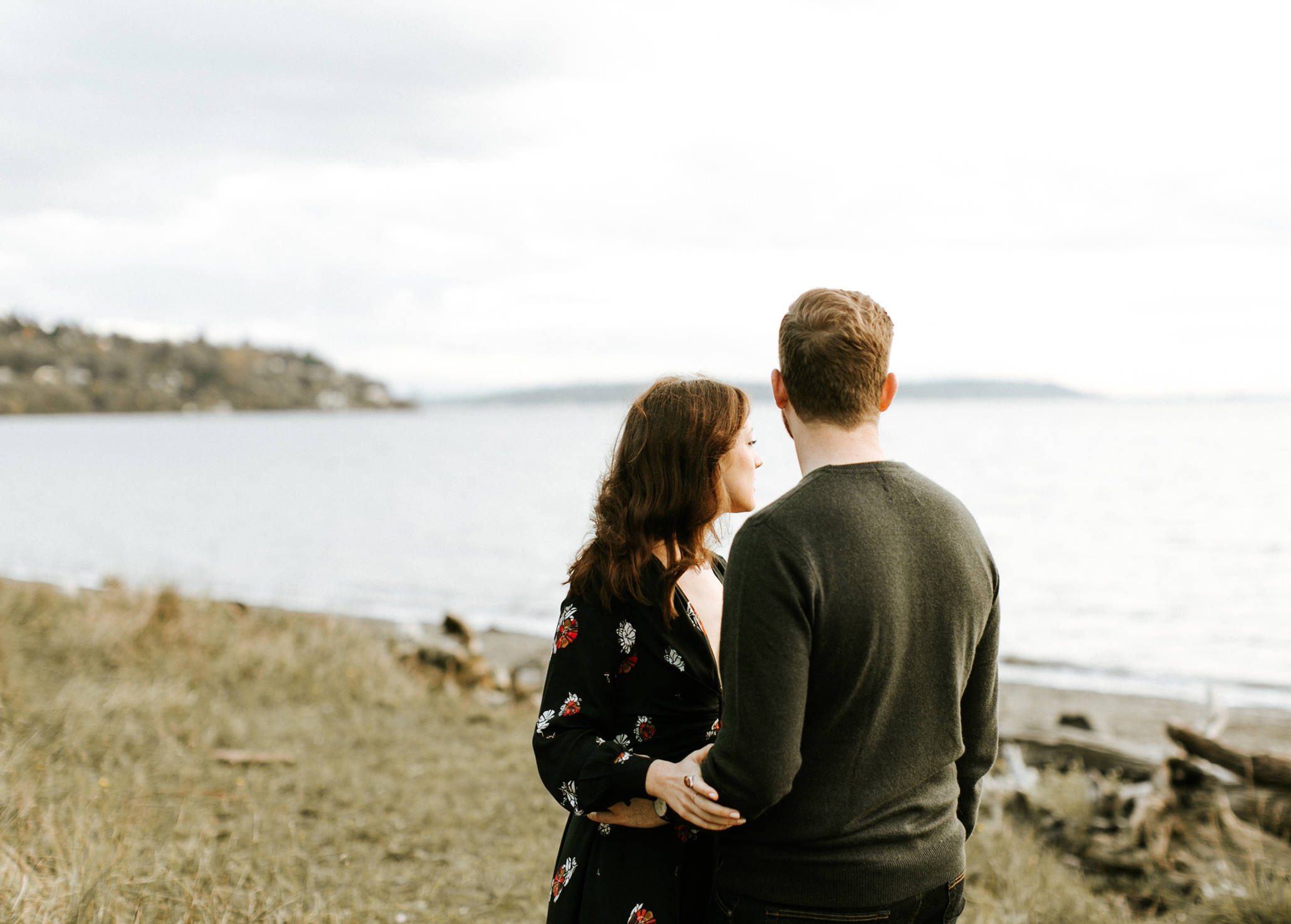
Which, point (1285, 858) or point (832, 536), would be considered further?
point (1285, 858)

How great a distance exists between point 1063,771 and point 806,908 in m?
7.36

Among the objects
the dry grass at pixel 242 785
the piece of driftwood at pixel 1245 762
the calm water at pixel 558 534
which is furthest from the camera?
the calm water at pixel 558 534

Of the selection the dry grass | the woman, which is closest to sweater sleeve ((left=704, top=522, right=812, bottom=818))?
the woman

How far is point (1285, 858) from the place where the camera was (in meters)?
4.96

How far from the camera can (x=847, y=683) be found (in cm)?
172

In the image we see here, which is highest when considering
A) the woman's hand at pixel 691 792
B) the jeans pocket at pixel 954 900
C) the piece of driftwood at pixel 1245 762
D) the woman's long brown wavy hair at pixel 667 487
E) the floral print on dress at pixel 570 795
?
the woman's long brown wavy hair at pixel 667 487

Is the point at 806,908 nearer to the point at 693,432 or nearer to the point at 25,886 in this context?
the point at 693,432

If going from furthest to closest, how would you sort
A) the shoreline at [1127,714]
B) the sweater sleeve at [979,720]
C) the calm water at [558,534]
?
the calm water at [558,534] < the shoreline at [1127,714] < the sweater sleeve at [979,720]

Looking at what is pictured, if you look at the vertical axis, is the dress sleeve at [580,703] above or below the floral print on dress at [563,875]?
above

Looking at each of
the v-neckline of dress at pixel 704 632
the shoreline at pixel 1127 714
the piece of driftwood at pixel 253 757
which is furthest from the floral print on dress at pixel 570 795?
the shoreline at pixel 1127 714

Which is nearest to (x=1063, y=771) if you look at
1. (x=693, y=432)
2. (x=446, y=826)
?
(x=446, y=826)

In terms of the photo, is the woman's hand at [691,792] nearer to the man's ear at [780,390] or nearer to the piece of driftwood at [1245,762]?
the man's ear at [780,390]

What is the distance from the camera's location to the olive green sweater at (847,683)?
5.48 ft

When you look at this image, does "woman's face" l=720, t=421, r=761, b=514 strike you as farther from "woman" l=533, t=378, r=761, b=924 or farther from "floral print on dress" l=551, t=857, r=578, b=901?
"floral print on dress" l=551, t=857, r=578, b=901
